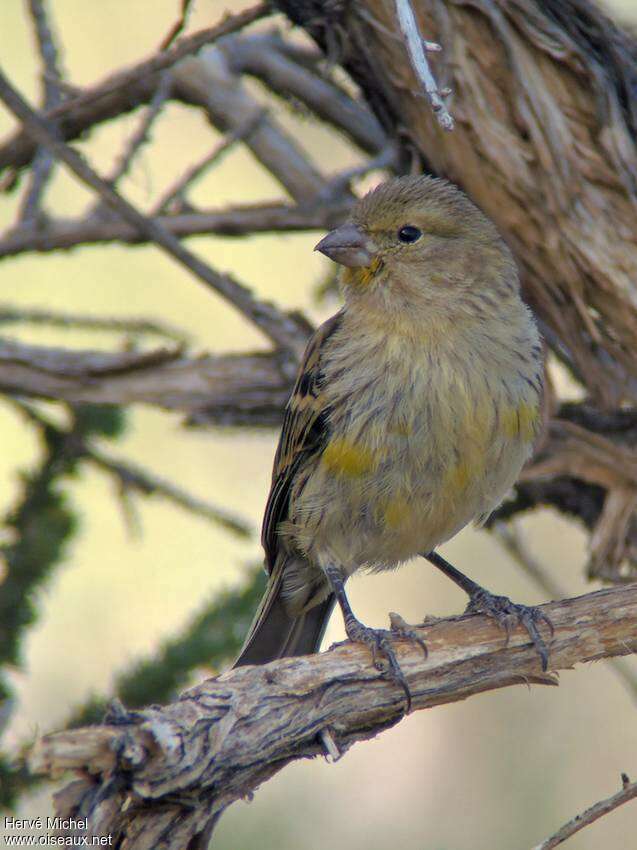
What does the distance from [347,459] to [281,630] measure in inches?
34.8

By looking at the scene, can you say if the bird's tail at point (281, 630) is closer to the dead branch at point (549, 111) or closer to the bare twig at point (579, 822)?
the dead branch at point (549, 111)

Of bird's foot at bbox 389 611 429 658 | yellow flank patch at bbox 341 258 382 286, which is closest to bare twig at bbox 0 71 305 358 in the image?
yellow flank patch at bbox 341 258 382 286

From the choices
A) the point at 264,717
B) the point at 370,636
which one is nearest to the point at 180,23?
the point at 370,636

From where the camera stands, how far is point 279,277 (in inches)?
275

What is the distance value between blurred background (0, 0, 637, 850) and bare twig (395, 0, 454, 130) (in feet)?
7.55

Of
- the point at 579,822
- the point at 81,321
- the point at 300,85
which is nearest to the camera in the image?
the point at 579,822

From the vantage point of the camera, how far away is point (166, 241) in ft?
13.8

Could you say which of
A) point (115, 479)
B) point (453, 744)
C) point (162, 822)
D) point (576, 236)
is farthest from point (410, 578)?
point (162, 822)

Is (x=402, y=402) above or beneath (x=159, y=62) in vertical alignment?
beneath

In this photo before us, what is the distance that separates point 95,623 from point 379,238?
2982 mm

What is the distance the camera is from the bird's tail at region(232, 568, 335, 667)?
427cm

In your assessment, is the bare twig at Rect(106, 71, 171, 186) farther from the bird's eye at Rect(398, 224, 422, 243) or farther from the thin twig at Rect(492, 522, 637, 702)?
the thin twig at Rect(492, 522, 637, 702)

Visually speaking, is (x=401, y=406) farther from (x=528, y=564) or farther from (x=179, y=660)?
(x=528, y=564)

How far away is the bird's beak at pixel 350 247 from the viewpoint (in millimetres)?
4098
